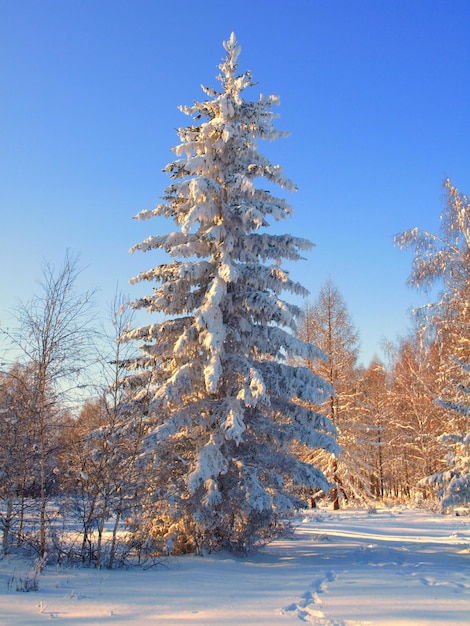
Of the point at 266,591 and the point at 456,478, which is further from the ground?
the point at 456,478

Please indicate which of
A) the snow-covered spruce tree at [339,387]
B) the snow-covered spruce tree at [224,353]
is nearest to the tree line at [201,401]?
the snow-covered spruce tree at [224,353]

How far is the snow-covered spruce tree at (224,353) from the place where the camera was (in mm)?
9938

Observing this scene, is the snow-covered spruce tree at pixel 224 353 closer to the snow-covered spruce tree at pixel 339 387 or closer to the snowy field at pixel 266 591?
the snowy field at pixel 266 591

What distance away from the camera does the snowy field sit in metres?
5.65

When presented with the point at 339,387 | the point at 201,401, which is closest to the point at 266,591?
the point at 201,401

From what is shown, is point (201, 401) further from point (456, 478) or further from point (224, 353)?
point (456, 478)

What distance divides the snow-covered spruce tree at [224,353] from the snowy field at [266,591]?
1212mm

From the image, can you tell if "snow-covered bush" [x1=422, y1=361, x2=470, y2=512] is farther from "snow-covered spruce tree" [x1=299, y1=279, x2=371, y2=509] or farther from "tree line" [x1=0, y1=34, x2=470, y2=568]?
"snow-covered spruce tree" [x1=299, y1=279, x2=371, y2=509]

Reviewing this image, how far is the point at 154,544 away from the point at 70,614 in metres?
4.61

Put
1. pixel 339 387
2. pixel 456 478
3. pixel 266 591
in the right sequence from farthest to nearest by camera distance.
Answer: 1. pixel 339 387
2. pixel 456 478
3. pixel 266 591

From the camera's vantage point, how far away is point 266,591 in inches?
281

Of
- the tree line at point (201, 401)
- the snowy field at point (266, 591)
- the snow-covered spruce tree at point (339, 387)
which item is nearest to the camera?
the snowy field at point (266, 591)

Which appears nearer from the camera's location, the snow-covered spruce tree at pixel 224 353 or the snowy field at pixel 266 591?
the snowy field at pixel 266 591

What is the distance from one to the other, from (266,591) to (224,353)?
488 cm
